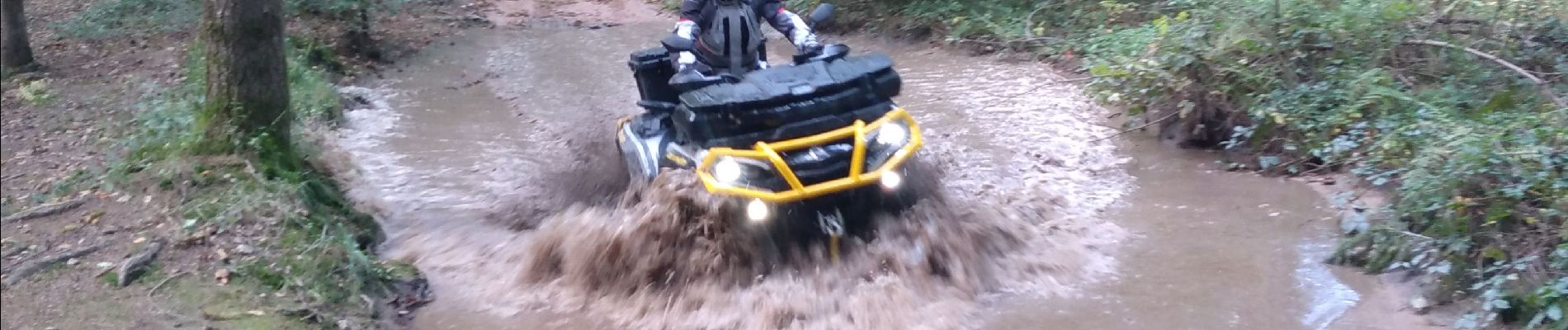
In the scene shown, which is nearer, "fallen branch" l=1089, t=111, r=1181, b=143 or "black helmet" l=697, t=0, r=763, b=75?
"black helmet" l=697, t=0, r=763, b=75

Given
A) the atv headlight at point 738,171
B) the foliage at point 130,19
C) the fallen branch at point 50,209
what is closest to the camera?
the fallen branch at point 50,209

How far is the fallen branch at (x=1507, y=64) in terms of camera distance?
6.30 m

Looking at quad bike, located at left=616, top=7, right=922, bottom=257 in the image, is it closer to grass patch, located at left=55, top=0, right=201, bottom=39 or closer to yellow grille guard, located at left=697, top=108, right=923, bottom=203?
yellow grille guard, located at left=697, top=108, right=923, bottom=203

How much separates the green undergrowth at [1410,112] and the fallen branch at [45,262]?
564cm

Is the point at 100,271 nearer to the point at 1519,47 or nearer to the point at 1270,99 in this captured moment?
the point at 1270,99

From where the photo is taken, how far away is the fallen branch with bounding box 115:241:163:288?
4934 millimetres

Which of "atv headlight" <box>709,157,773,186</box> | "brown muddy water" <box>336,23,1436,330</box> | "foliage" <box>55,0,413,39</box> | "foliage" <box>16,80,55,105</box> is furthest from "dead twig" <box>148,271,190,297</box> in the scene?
"foliage" <box>55,0,413,39</box>

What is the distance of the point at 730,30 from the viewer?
6.28 m

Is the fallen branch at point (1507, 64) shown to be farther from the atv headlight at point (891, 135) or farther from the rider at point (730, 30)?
the rider at point (730, 30)

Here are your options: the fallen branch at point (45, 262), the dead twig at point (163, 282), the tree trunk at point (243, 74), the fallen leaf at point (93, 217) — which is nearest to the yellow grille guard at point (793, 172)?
the dead twig at point (163, 282)

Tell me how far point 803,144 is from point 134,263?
3.03 m

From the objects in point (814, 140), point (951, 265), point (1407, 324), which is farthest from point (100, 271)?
point (1407, 324)

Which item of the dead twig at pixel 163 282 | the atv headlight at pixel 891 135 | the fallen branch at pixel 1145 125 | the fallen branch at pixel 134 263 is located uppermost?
the atv headlight at pixel 891 135

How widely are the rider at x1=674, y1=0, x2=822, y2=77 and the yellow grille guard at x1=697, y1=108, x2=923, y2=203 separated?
1.12 meters
